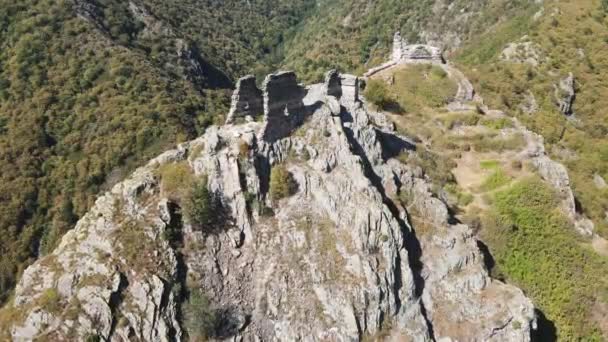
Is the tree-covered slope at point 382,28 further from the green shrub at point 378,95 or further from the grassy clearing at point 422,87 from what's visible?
the green shrub at point 378,95

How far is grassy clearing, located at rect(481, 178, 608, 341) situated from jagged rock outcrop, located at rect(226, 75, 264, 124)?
1612 cm

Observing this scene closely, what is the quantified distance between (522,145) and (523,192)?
593 cm

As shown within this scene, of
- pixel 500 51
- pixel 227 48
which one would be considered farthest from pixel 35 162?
pixel 227 48

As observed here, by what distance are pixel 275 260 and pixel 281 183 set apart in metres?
3.88

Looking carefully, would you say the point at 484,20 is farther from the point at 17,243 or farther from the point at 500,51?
the point at 17,243

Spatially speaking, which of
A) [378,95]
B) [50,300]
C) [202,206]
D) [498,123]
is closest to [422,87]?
[378,95]

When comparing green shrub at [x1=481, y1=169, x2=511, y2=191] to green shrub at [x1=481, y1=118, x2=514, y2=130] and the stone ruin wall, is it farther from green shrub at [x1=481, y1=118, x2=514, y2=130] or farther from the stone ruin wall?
the stone ruin wall

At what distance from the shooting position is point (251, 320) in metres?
29.1

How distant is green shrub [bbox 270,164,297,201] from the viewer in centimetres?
3138

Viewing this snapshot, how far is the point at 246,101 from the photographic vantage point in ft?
113

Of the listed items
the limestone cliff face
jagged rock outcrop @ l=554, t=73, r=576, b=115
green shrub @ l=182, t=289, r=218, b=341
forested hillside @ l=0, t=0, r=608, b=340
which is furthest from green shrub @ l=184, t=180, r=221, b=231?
jagged rock outcrop @ l=554, t=73, r=576, b=115

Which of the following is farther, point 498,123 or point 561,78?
point 561,78

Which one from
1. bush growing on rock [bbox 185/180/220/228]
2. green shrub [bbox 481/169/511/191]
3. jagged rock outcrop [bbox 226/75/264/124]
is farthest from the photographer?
green shrub [bbox 481/169/511/191]

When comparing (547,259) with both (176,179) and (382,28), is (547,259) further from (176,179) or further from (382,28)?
(382,28)
